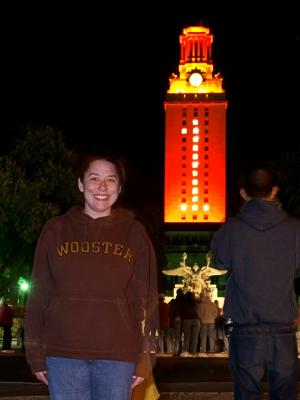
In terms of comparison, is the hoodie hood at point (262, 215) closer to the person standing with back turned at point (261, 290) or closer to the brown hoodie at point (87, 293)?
the person standing with back turned at point (261, 290)

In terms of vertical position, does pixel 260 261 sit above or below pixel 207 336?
above

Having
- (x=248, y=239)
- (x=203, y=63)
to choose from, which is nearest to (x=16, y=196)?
(x=248, y=239)

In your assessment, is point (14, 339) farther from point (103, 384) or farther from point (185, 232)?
A: point (185, 232)

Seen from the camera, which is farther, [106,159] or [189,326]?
[189,326]

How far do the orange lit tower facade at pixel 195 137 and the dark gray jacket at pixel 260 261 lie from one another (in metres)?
96.8

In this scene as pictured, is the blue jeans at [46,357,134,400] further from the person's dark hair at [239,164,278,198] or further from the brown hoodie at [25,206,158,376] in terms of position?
the person's dark hair at [239,164,278,198]

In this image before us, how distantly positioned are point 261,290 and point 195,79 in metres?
99.6

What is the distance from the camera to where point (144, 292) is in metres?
4.74

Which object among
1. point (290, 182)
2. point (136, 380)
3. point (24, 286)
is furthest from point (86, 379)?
point (24, 286)

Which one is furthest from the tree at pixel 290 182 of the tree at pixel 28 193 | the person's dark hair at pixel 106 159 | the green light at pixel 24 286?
the person's dark hair at pixel 106 159

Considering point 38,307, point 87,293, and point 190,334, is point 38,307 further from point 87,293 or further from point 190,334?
point 190,334

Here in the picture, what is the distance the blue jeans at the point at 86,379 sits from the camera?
4.46 m

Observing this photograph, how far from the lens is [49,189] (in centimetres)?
4006

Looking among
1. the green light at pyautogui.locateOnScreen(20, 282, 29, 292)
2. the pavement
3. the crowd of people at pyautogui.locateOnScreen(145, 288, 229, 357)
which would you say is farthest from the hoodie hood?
the green light at pyautogui.locateOnScreen(20, 282, 29, 292)
